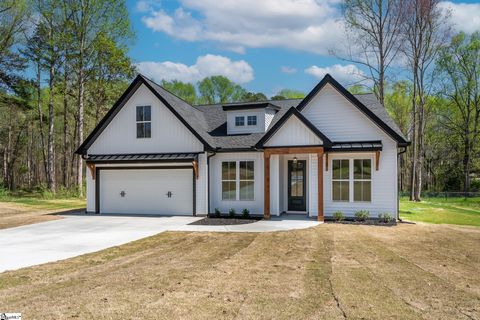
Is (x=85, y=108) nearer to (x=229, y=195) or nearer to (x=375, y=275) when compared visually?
(x=229, y=195)

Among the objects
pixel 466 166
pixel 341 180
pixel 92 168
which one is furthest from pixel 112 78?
pixel 466 166

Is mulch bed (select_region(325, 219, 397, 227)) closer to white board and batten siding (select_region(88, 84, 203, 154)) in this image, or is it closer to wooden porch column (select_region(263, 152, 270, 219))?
wooden porch column (select_region(263, 152, 270, 219))

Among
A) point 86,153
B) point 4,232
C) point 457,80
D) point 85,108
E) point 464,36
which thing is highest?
point 464,36

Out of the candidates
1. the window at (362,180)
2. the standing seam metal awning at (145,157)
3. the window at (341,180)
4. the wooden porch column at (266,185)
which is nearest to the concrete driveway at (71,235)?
the standing seam metal awning at (145,157)

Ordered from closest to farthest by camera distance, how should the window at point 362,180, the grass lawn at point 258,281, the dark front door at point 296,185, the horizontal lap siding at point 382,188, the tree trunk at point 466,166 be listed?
1. the grass lawn at point 258,281
2. the horizontal lap siding at point 382,188
3. the window at point 362,180
4. the dark front door at point 296,185
5. the tree trunk at point 466,166

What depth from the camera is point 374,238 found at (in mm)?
10883

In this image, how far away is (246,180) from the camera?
52.6ft

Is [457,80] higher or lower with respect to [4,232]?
higher

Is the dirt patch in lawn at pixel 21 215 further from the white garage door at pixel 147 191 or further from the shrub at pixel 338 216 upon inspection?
the shrub at pixel 338 216

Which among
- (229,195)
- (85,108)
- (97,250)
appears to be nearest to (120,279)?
(97,250)

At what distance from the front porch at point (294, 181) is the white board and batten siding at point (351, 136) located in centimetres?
58

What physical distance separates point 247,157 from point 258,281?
32.1 feet

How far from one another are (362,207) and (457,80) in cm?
2929

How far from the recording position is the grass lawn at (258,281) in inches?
202
